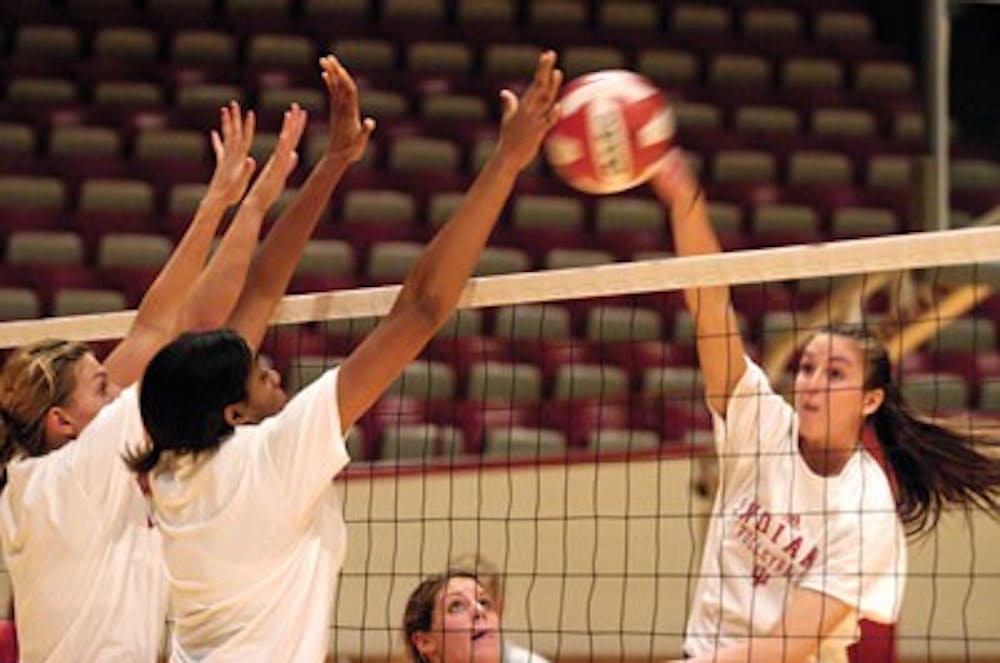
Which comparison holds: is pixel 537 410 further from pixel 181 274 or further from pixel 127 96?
pixel 181 274

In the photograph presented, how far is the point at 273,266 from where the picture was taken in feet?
16.0

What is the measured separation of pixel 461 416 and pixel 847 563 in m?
5.75

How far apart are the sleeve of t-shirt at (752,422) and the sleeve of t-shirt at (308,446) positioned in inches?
52.8

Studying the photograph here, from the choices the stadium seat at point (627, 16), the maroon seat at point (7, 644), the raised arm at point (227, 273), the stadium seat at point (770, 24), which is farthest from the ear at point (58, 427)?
the stadium seat at point (770, 24)

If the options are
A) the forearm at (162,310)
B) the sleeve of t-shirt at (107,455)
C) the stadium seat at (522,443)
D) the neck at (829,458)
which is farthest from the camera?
the stadium seat at (522,443)

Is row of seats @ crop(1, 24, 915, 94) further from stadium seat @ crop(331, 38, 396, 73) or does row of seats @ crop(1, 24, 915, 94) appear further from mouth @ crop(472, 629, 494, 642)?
mouth @ crop(472, 629, 494, 642)

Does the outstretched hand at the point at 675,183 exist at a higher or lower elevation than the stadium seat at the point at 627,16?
lower

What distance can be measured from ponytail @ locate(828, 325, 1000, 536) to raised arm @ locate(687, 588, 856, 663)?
1.41 feet

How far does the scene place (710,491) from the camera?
8.27 m

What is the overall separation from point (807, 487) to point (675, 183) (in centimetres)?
80

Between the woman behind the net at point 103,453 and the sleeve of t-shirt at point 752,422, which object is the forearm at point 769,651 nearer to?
the sleeve of t-shirt at point 752,422

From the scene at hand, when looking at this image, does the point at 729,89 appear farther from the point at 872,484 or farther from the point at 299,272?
the point at 872,484

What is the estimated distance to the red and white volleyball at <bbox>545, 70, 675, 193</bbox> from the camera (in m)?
4.74

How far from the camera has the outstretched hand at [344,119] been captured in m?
4.46
